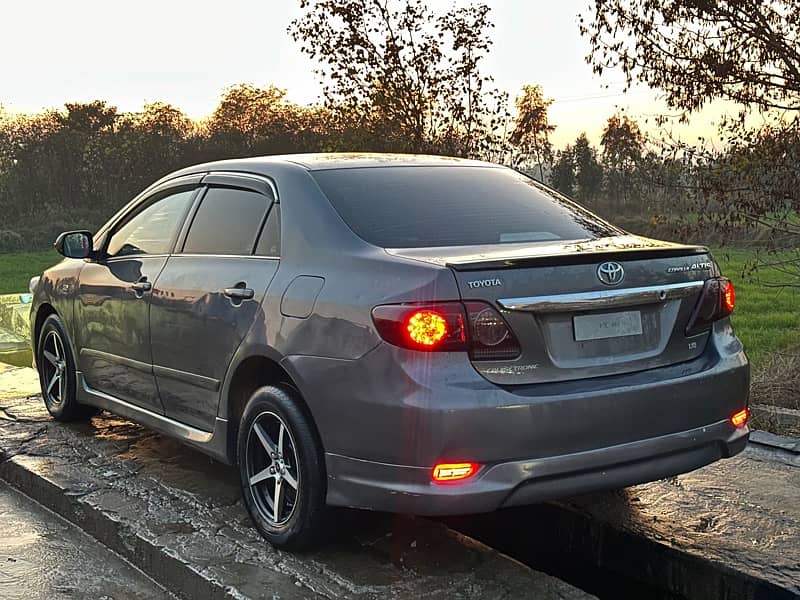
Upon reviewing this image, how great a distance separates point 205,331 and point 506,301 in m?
1.56

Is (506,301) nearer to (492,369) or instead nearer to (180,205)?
(492,369)

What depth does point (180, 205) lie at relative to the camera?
16.2ft

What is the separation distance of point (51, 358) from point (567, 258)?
3.92m

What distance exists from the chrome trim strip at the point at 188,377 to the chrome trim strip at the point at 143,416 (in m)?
0.22

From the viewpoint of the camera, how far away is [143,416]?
16.3ft

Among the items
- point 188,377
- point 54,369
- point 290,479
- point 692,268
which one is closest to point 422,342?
point 290,479

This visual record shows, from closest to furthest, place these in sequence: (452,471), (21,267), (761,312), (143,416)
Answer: (452,471)
(143,416)
(761,312)
(21,267)

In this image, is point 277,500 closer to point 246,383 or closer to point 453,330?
point 246,383

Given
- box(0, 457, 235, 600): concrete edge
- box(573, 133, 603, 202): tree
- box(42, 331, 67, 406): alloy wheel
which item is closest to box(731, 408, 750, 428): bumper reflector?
box(0, 457, 235, 600): concrete edge

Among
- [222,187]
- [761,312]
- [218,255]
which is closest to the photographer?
[218,255]

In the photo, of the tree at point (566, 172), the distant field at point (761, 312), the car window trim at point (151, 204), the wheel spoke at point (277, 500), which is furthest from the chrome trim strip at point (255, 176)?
the tree at point (566, 172)

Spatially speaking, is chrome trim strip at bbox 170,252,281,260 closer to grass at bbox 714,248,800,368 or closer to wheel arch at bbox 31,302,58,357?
wheel arch at bbox 31,302,58,357

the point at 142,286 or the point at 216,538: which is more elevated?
the point at 142,286

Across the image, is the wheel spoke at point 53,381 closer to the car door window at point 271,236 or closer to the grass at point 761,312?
the car door window at point 271,236
